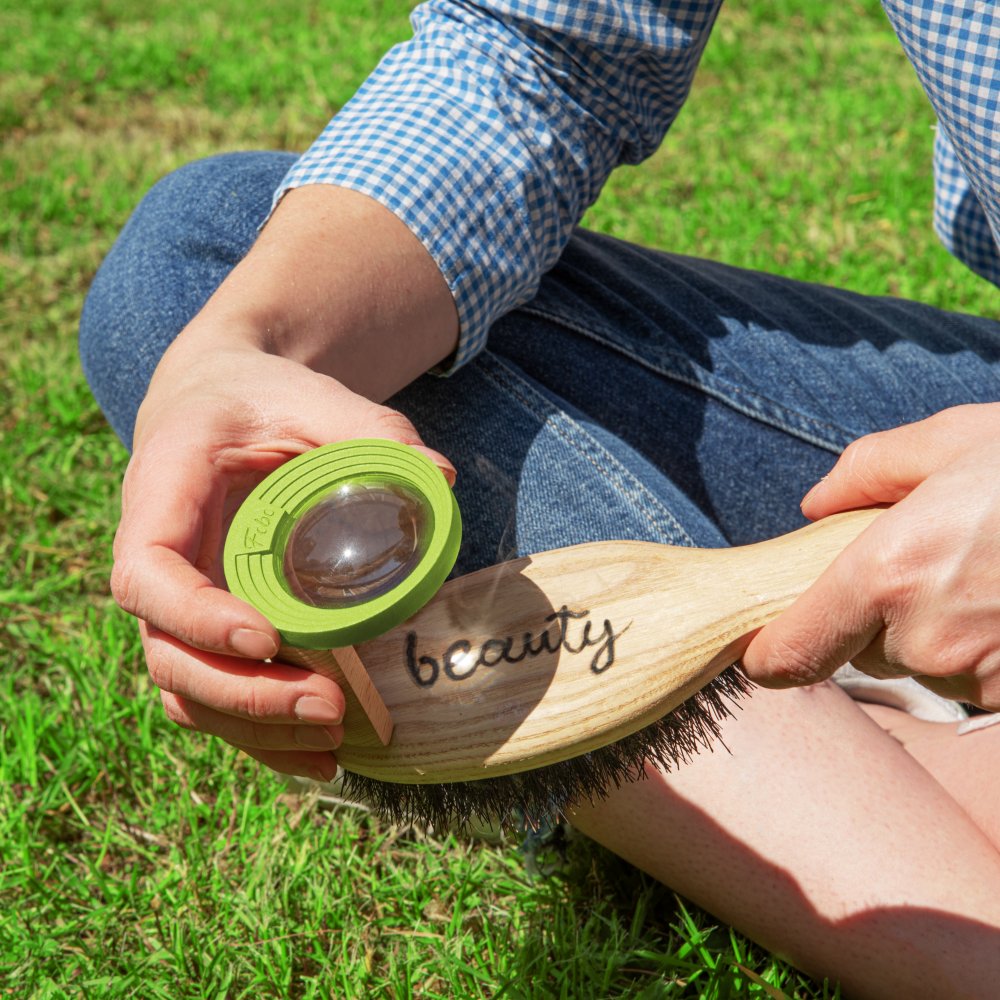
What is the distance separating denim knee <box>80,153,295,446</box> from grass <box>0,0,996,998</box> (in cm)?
58

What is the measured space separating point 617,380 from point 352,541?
2.48 ft

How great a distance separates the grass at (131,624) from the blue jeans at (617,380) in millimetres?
507

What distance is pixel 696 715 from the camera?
3.67 ft

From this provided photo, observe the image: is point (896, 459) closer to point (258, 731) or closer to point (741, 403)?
point (741, 403)

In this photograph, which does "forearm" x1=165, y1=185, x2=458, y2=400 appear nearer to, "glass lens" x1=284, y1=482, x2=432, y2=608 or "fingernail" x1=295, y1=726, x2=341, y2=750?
"glass lens" x1=284, y1=482, x2=432, y2=608

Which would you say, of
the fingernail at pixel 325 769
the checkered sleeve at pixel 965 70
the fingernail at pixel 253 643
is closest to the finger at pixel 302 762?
the fingernail at pixel 325 769

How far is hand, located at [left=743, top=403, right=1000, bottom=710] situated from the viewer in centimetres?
96

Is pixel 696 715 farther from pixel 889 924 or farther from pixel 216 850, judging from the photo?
pixel 216 850

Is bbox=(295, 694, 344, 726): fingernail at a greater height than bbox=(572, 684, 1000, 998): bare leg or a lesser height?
greater

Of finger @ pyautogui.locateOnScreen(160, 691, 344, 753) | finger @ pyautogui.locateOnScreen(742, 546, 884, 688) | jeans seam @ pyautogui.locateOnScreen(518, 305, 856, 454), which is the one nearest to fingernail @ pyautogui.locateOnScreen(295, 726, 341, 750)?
finger @ pyautogui.locateOnScreen(160, 691, 344, 753)

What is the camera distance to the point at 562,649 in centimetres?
107

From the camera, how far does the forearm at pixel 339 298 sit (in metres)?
1.24

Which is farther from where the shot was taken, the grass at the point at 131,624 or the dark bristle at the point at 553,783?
the grass at the point at 131,624

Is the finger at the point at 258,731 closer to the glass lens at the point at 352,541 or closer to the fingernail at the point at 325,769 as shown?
the fingernail at the point at 325,769
